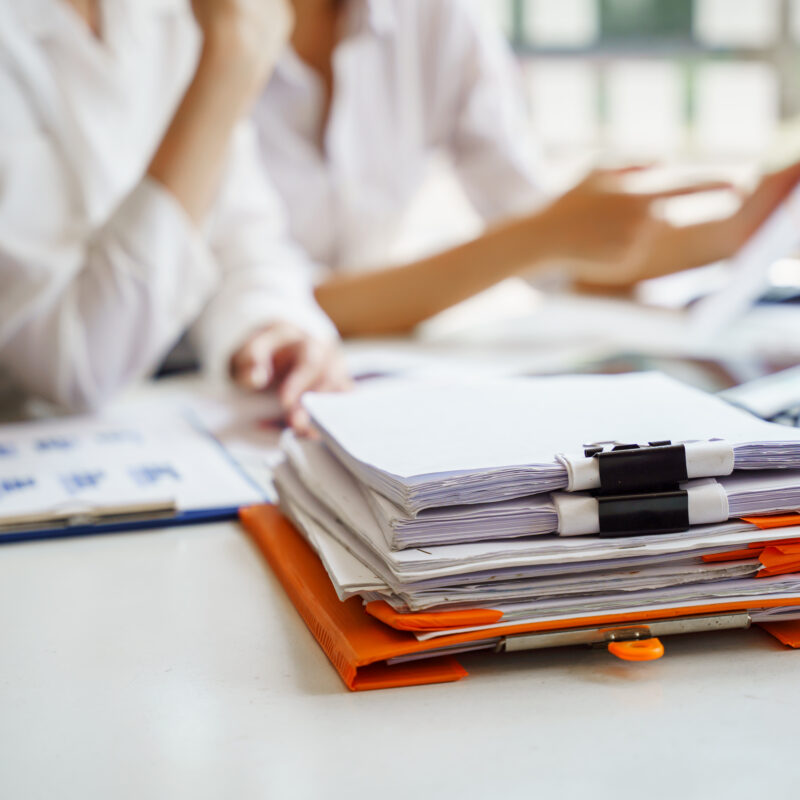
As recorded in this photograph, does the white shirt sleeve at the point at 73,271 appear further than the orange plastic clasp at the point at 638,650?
Yes

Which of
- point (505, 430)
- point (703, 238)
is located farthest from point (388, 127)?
point (505, 430)

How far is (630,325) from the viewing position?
47.9 inches

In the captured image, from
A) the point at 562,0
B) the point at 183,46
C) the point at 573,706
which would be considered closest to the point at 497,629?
the point at 573,706

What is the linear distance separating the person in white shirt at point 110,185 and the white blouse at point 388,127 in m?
0.58

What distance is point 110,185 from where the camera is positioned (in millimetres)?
869

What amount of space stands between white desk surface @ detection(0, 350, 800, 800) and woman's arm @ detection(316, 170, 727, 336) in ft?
2.46

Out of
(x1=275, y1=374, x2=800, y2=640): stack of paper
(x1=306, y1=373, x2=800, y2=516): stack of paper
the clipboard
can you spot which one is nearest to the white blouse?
the clipboard

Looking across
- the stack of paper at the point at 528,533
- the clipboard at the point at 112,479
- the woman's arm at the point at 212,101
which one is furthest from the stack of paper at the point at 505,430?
the woman's arm at the point at 212,101

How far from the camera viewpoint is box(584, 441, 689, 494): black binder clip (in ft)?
1.39

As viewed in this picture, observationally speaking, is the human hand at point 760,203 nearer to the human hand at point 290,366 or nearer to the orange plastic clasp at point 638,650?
the human hand at point 290,366

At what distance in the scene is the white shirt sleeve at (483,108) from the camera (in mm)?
1565

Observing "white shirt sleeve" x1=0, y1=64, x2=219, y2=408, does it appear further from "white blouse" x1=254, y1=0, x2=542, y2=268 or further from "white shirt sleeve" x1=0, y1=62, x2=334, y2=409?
"white blouse" x1=254, y1=0, x2=542, y2=268

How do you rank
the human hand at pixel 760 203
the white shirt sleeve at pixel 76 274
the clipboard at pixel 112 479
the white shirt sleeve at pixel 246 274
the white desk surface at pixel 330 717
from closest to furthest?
the white desk surface at pixel 330 717 → the clipboard at pixel 112 479 → the white shirt sleeve at pixel 76 274 → the white shirt sleeve at pixel 246 274 → the human hand at pixel 760 203

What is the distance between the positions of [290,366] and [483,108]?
821 millimetres
